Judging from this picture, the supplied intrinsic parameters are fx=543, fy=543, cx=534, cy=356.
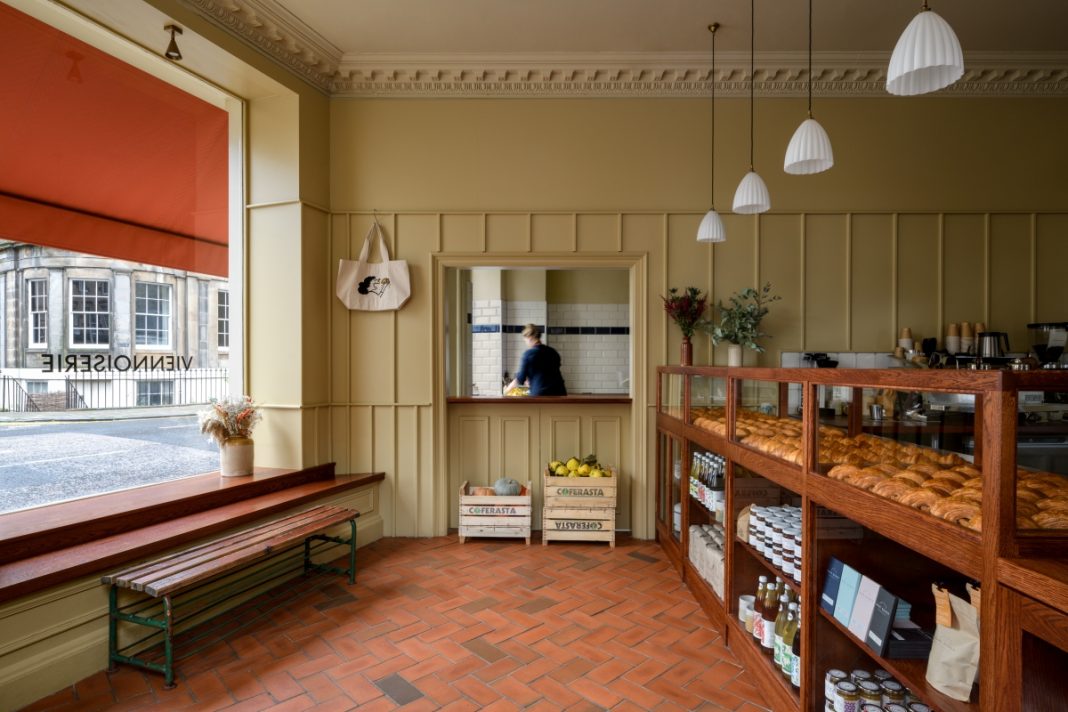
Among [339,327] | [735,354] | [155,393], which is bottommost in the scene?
[155,393]

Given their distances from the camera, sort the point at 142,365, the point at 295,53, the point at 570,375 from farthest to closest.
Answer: the point at 570,375
the point at 295,53
the point at 142,365

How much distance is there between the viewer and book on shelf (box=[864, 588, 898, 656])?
1.64 meters

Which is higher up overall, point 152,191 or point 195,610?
point 152,191

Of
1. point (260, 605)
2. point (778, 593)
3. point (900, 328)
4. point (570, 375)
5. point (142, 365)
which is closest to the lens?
point (778, 593)

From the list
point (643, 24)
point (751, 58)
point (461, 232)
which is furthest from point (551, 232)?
point (751, 58)

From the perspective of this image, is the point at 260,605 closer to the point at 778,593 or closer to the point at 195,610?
the point at 195,610

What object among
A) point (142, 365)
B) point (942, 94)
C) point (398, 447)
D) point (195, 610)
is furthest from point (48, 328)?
point (942, 94)

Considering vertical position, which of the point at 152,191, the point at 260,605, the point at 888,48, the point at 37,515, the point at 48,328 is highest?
the point at 888,48

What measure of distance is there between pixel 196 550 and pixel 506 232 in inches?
123

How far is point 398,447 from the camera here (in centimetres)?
466

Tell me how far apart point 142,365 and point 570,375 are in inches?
207

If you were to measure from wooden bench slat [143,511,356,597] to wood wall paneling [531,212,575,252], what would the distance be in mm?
2685

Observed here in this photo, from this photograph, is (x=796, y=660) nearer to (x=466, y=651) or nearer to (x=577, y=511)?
(x=466, y=651)

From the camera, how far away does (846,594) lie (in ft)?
6.07
